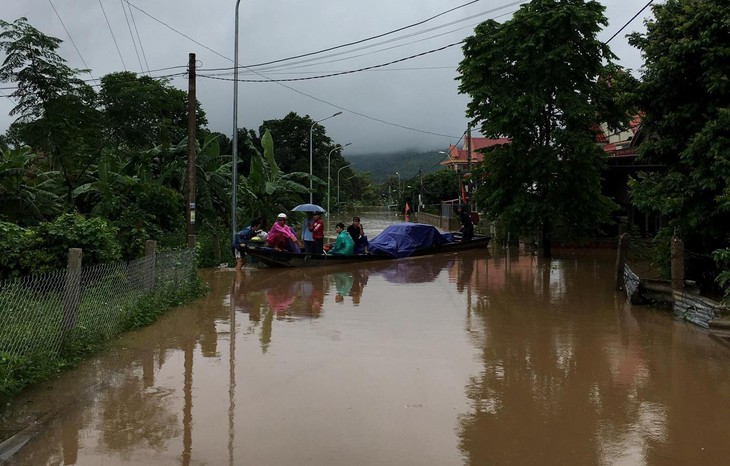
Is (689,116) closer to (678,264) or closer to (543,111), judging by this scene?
(678,264)

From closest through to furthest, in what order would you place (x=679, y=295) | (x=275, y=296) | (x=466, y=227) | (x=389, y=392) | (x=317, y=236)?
(x=389, y=392), (x=679, y=295), (x=275, y=296), (x=317, y=236), (x=466, y=227)

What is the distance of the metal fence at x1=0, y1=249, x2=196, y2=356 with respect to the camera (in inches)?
247

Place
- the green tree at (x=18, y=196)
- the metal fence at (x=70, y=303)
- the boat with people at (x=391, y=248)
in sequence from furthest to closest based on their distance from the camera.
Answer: the boat with people at (x=391, y=248) < the green tree at (x=18, y=196) < the metal fence at (x=70, y=303)

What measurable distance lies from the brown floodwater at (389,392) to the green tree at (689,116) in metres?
1.90

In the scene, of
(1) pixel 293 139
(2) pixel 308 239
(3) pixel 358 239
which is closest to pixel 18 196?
(2) pixel 308 239

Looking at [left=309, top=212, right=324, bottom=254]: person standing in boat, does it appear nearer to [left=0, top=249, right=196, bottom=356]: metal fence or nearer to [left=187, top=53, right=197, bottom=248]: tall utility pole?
[left=187, top=53, right=197, bottom=248]: tall utility pole

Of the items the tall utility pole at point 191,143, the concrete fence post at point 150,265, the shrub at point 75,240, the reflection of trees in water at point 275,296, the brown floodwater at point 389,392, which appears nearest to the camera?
the brown floodwater at point 389,392

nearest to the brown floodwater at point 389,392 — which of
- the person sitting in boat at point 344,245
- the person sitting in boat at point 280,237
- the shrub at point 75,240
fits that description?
the shrub at point 75,240

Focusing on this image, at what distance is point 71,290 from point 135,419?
2408 mm

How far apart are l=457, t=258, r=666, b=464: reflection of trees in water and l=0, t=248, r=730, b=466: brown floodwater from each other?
0.08 ft

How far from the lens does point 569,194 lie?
22203 millimetres

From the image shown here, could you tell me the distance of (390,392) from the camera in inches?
256

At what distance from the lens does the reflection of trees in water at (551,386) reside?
16.8 ft

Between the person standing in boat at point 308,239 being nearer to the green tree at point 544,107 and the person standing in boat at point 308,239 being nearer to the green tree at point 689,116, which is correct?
the green tree at point 544,107
